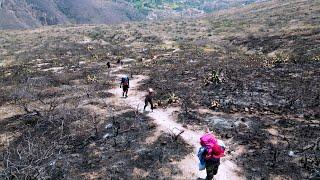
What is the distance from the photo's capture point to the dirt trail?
53.4 ft

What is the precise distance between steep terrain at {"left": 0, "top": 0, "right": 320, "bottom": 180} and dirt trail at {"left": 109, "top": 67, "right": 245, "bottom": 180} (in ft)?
0.28

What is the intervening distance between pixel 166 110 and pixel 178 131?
421 cm

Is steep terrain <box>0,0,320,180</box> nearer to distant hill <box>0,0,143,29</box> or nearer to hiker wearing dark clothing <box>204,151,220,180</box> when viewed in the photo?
hiker wearing dark clothing <box>204,151,220,180</box>

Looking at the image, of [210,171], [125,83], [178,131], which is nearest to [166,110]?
[178,131]

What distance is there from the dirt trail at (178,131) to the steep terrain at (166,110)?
0.28ft

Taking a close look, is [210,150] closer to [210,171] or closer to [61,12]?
[210,171]

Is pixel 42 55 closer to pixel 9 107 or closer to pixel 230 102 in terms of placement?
pixel 9 107

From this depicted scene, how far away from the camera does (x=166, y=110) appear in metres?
25.4

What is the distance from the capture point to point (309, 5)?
76.5 meters

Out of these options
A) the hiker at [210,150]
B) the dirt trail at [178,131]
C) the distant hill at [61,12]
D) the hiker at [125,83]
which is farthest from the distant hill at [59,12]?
the hiker at [210,150]

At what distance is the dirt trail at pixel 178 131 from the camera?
53.4 ft

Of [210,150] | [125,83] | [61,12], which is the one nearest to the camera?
[210,150]

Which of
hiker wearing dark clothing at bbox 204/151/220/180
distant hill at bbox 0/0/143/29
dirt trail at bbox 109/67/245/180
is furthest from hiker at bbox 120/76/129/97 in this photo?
distant hill at bbox 0/0/143/29

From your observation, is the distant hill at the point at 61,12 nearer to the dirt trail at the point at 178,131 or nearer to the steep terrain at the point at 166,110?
the steep terrain at the point at 166,110
